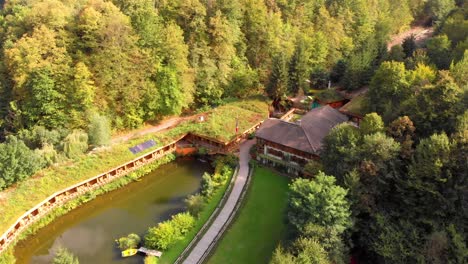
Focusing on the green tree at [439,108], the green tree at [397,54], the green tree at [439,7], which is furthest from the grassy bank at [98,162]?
the green tree at [439,7]

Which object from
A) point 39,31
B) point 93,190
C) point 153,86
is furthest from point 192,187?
point 39,31

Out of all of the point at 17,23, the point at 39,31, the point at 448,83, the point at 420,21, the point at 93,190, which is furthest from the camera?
the point at 420,21

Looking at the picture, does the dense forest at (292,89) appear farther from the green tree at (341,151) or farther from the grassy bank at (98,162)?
the grassy bank at (98,162)

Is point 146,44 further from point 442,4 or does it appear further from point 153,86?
point 442,4

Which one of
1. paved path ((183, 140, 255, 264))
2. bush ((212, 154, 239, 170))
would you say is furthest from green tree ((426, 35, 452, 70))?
bush ((212, 154, 239, 170))

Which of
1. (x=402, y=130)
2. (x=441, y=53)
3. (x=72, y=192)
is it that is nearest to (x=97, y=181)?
(x=72, y=192)

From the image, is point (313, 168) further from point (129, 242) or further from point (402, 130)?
point (129, 242)
